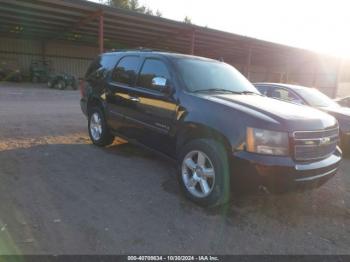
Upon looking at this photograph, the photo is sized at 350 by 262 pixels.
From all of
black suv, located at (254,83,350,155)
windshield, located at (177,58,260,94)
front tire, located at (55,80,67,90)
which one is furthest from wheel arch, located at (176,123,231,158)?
front tire, located at (55,80,67,90)

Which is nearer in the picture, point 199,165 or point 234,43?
point 199,165

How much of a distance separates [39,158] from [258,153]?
12.2 ft

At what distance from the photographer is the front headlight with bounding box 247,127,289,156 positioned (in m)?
3.05

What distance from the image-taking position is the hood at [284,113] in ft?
10.3

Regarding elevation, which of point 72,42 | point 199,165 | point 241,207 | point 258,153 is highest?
point 72,42

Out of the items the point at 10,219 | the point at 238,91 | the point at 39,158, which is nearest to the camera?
the point at 10,219

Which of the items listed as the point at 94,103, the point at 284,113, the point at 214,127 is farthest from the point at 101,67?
the point at 284,113

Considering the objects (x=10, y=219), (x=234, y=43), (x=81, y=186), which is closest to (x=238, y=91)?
(x=81, y=186)

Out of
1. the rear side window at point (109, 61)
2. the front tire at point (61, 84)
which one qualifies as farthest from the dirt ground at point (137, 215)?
the front tire at point (61, 84)

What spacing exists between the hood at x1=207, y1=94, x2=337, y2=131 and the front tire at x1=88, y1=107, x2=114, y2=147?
2.62 meters

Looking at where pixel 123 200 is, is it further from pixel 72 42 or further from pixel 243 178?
pixel 72 42

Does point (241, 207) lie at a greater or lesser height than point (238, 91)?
lesser

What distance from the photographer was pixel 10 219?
9.84ft

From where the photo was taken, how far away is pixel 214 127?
3.35 m
